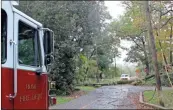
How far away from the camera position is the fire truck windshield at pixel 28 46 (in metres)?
2.77

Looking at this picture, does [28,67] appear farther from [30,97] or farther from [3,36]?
[3,36]

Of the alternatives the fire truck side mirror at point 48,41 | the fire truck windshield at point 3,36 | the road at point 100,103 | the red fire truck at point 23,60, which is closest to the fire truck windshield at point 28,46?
the red fire truck at point 23,60

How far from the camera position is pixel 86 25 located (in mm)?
17578

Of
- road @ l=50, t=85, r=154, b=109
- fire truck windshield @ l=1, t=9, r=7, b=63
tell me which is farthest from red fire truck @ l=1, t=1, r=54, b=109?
road @ l=50, t=85, r=154, b=109

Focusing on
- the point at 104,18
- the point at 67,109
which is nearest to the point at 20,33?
the point at 67,109

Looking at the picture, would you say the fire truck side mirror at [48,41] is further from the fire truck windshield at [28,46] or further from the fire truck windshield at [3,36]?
the fire truck windshield at [3,36]

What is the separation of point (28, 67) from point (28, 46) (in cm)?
25

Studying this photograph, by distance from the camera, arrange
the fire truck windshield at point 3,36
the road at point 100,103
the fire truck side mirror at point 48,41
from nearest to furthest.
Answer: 1. the fire truck windshield at point 3,36
2. the fire truck side mirror at point 48,41
3. the road at point 100,103

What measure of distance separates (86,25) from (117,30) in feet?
27.2

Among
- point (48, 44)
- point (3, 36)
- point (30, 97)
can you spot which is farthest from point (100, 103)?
point (3, 36)

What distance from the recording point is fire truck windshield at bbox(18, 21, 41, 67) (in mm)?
2768

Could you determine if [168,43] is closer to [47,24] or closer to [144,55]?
[47,24]

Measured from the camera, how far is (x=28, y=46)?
2.95m

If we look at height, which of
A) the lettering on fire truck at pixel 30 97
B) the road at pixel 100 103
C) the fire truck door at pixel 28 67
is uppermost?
the fire truck door at pixel 28 67
